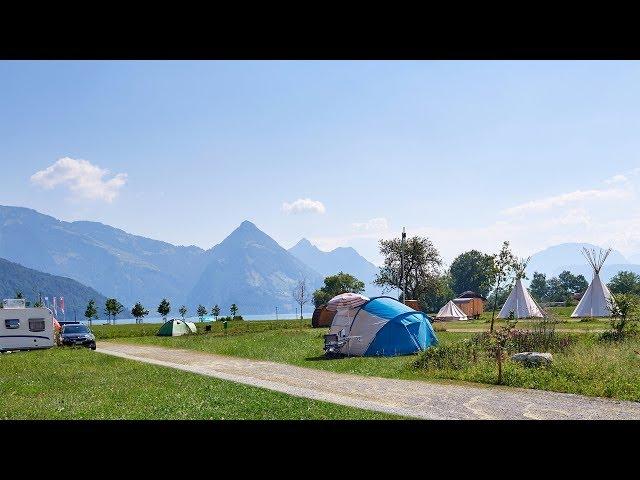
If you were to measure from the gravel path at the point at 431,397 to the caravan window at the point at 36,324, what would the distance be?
1466cm

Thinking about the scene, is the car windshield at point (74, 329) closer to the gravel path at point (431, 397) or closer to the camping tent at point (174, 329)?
the camping tent at point (174, 329)

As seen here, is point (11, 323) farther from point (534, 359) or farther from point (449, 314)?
point (449, 314)

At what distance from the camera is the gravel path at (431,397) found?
9898mm

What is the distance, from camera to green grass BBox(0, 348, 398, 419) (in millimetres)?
9836

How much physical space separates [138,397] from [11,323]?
60.5ft

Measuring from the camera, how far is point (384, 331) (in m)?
20.4

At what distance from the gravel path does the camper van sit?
1465 centimetres

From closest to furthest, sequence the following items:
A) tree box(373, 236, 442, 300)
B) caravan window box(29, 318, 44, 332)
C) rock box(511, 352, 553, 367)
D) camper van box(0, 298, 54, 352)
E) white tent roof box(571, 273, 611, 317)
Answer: rock box(511, 352, 553, 367) < camper van box(0, 298, 54, 352) < caravan window box(29, 318, 44, 332) < white tent roof box(571, 273, 611, 317) < tree box(373, 236, 442, 300)

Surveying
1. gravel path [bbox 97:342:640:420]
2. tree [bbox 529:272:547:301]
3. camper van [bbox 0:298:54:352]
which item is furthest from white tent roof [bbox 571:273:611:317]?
tree [bbox 529:272:547:301]

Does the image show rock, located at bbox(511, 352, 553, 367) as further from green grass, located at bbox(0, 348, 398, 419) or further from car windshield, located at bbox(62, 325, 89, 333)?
car windshield, located at bbox(62, 325, 89, 333)

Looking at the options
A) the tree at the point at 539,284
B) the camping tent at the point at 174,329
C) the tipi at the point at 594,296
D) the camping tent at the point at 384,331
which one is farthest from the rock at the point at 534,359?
the tree at the point at 539,284


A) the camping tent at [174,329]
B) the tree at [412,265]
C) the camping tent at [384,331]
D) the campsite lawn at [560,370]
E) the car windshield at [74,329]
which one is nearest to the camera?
the campsite lawn at [560,370]
